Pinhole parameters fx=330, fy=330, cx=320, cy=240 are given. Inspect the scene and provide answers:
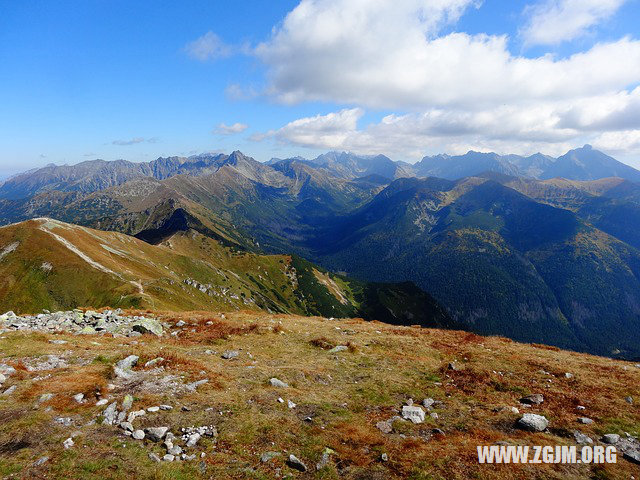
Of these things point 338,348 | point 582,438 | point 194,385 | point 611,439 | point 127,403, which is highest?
point 127,403

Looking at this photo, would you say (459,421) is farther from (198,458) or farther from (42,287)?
(42,287)

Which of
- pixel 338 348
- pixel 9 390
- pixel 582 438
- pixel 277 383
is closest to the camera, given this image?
pixel 582 438

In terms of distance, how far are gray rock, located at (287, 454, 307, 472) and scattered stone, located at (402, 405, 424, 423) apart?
7.15 metres

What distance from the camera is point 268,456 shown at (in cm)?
1420

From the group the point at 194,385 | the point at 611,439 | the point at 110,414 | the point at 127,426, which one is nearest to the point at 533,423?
the point at 611,439

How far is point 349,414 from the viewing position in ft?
60.6

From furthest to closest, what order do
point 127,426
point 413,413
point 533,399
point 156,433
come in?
point 533,399
point 413,413
point 127,426
point 156,433

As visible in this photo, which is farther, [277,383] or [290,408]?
[277,383]

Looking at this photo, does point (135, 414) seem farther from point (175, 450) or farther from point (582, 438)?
point (582, 438)


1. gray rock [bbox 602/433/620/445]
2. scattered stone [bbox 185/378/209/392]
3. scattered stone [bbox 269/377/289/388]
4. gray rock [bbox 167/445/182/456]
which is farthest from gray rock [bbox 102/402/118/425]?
gray rock [bbox 602/433/620/445]

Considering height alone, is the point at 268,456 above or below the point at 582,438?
above

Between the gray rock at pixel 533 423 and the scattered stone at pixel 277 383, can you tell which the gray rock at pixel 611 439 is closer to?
the gray rock at pixel 533 423

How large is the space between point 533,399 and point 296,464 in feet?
51.1

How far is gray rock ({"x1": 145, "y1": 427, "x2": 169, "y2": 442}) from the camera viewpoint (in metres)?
14.8
